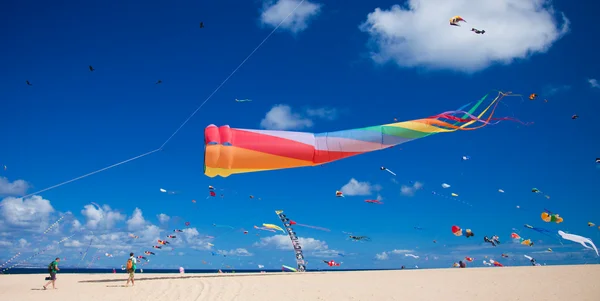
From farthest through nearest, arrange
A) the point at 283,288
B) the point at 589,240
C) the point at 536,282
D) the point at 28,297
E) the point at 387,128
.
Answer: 1. the point at 536,282
2. the point at 283,288
3. the point at 28,297
4. the point at 589,240
5. the point at 387,128

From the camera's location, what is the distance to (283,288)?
1306 centimetres

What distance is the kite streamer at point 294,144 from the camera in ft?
16.1

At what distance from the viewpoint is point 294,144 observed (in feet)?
16.6

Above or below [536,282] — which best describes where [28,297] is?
below

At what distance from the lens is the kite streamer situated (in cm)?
490

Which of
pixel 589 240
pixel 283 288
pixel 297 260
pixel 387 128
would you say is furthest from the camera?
pixel 297 260

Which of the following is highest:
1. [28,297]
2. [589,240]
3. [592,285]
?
[589,240]

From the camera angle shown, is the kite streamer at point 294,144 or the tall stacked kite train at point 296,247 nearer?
the kite streamer at point 294,144

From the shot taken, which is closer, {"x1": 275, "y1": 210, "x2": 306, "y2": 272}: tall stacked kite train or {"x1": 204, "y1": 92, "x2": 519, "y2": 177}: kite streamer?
{"x1": 204, "y1": 92, "x2": 519, "y2": 177}: kite streamer

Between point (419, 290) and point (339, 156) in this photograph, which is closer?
point (339, 156)

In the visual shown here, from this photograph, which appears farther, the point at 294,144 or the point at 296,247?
the point at 296,247

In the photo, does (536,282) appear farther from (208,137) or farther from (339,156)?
(208,137)

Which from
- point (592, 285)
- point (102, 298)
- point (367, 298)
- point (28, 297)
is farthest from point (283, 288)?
point (592, 285)

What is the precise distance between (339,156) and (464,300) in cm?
767
